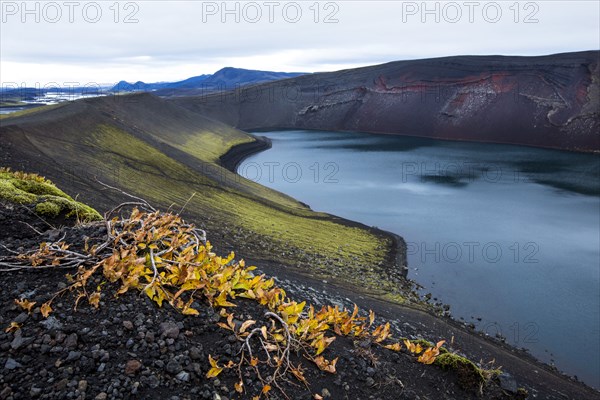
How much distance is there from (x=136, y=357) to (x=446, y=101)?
269 feet

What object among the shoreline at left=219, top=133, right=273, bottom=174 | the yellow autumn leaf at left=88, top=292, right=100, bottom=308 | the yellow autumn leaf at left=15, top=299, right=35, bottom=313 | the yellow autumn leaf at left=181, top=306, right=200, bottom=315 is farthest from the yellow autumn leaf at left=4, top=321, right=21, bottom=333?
the shoreline at left=219, top=133, right=273, bottom=174

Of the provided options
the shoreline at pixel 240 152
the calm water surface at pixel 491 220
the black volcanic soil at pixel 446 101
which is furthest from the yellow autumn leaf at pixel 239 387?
the black volcanic soil at pixel 446 101

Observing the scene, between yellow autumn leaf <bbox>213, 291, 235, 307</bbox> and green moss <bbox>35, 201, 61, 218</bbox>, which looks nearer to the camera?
yellow autumn leaf <bbox>213, 291, 235, 307</bbox>

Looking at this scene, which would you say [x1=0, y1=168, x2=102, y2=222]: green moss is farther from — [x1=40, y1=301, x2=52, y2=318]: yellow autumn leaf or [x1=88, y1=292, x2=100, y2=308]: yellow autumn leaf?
[x1=40, y1=301, x2=52, y2=318]: yellow autumn leaf

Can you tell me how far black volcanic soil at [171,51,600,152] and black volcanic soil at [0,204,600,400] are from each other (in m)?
65.4

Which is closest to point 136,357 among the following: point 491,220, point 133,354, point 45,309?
point 133,354

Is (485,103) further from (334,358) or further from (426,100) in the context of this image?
(334,358)

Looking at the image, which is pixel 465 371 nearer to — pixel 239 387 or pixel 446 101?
pixel 239 387

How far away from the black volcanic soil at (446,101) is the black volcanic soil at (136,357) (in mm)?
65447

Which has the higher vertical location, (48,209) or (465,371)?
(48,209)

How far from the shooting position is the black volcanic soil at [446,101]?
2520 inches

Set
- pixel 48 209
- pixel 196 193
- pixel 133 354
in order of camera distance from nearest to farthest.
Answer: pixel 133 354 < pixel 48 209 < pixel 196 193

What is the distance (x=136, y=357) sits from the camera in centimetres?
441

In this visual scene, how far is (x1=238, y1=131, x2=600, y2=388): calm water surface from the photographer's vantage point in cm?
1708
